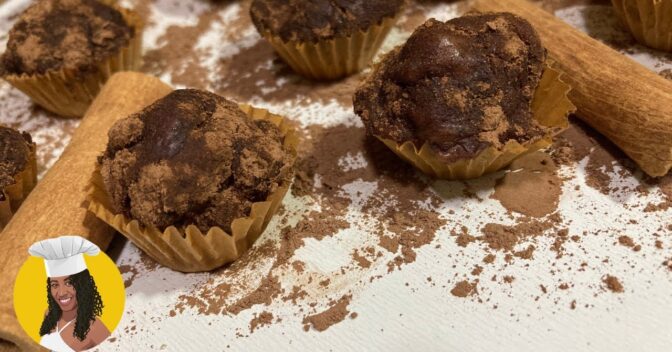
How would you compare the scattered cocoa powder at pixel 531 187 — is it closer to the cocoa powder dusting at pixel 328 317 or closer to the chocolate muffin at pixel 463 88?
the chocolate muffin at pixel 463 88

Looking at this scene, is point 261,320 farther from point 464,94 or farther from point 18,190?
point 18,190

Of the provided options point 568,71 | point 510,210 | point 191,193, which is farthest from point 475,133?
point 191,193

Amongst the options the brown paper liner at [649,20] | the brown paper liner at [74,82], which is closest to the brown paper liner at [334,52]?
the brown paper liner at [74,82]

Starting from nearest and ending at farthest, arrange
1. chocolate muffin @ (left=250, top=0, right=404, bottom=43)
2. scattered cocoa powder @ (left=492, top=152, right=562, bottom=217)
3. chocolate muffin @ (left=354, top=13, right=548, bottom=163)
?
chocolate muffin @ (left=354, top=13, right=548, bottom=163), scattered cocoa powder @ (left=492, top=152, right=562, bottom=217), chocolate muffin @ (left=250, top=0, right=404, bottom=43)

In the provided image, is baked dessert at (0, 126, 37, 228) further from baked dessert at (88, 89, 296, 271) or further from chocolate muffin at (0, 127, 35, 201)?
baked dessert at (88, 89, 296, 271)

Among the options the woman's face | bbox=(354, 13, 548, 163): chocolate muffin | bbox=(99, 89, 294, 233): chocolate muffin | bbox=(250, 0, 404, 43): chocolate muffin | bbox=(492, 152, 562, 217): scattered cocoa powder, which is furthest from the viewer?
bbox=(250, 0, 404, 43): chocolate muffin

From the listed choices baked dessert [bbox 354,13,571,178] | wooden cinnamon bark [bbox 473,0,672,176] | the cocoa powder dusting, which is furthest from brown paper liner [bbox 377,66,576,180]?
the cocoa powder dusting
